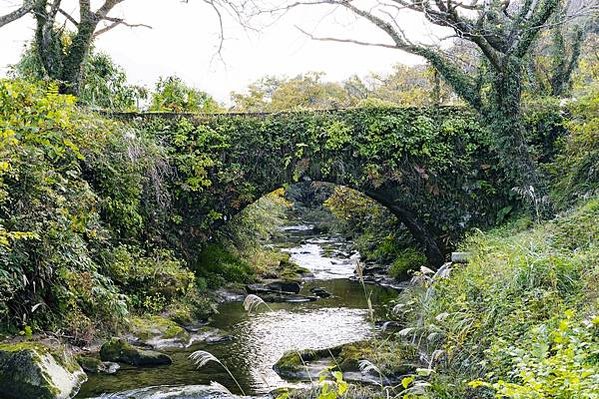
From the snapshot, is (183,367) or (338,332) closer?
(183,367)

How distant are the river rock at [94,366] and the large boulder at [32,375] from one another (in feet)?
2.02

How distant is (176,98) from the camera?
14.9m

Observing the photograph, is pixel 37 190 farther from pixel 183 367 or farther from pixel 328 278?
pixel 328 278

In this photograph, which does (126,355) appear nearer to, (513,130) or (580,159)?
(513,130)

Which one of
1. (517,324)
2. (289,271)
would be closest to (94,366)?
(517,324)

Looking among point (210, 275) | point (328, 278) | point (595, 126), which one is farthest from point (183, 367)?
point (328, 278)

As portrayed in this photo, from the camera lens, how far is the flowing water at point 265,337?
270 inches

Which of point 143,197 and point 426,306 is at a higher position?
point 143,197

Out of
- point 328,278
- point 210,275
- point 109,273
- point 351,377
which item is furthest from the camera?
point 328,278

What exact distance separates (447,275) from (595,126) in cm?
416

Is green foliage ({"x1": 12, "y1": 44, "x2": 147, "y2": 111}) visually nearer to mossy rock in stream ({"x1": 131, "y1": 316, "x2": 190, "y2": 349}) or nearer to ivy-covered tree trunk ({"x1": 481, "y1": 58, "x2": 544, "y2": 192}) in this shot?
mossy rock in stream ({"x1": 131, "y1": 316, "x2": 190, "y2": 349})

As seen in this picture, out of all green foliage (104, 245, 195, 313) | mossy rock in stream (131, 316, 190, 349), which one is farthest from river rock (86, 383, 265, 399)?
green foliage (104, 245, 195, 313)

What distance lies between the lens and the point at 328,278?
1642 cm

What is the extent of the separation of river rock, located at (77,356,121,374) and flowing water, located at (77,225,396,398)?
125 mm
